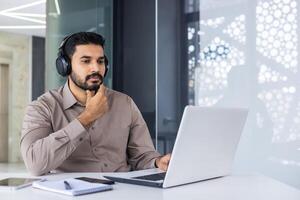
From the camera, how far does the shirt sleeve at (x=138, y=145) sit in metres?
2.00

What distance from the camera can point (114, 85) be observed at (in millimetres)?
4164

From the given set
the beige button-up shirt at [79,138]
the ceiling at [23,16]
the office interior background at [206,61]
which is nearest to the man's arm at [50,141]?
the beige button-up shirt at [79,138]

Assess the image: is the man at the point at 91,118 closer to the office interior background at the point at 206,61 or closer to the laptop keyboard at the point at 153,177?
the laptop keyboard at the point at 153,177

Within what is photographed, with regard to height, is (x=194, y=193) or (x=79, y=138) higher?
(x=79, y=138)

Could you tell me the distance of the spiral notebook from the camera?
1.23 metres

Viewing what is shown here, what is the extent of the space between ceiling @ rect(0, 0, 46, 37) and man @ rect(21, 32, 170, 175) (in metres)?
4.52

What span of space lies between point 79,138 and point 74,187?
1.31 feet

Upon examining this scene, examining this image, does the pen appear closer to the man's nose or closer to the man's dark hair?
the man's nose

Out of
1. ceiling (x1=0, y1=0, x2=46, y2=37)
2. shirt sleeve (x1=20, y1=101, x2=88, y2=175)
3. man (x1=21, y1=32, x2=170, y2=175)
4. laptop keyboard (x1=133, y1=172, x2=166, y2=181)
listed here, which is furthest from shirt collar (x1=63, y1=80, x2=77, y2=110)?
ceiling (x1=0, y1=0, x2=46, y2=37)

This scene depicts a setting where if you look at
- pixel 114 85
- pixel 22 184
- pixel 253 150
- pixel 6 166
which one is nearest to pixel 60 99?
pixel 22 184

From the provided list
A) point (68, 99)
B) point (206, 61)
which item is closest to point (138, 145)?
point (68, 99)

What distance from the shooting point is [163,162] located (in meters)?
1.79

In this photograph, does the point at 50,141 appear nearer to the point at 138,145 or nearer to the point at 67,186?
the point at 67,186

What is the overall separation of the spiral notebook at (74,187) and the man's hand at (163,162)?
474mm
